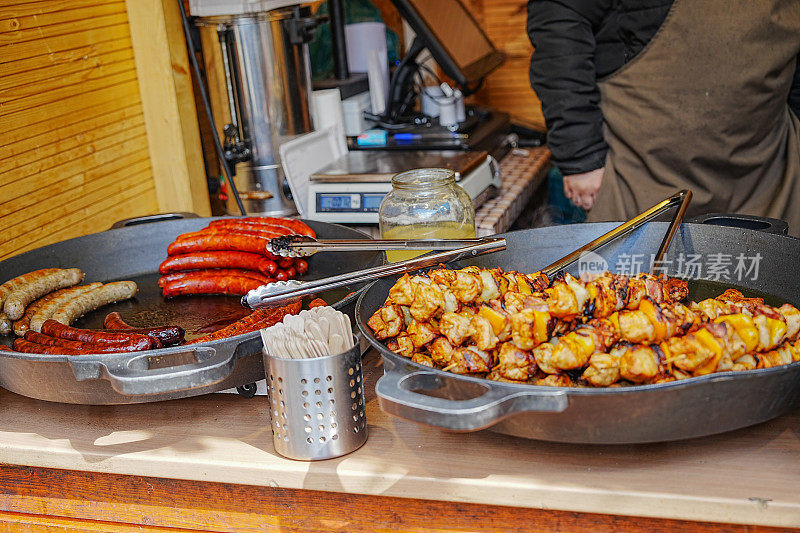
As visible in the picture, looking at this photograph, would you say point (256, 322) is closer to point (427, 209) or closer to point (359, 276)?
point (359, 276)

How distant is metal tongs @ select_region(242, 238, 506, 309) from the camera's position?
1.37m

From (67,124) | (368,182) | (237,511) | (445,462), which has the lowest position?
(237,511)

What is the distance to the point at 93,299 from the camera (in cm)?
184

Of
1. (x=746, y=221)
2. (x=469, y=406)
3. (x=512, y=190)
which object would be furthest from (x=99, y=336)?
(x=512, y=190)

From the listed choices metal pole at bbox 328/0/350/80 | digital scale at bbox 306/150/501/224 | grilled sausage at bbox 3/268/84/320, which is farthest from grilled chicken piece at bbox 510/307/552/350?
metal pole at bbox 328/0/350/80

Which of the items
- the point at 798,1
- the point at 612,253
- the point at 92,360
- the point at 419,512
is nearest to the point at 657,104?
the point at 798,1

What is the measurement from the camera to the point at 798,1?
2.23m

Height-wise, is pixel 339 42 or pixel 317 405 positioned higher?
pixel 339 42

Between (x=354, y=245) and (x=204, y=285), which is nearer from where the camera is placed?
(x=354, y=245)

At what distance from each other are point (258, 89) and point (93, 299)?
1.20m

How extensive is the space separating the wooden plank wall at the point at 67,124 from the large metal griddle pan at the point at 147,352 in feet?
1.19

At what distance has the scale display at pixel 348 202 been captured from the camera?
2.53m

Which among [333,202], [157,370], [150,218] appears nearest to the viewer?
[157,370]

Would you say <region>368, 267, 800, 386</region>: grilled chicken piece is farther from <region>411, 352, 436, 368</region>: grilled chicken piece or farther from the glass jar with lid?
the glass jar with lid
